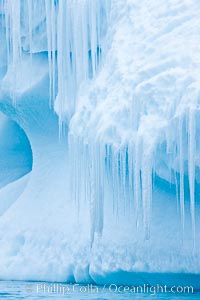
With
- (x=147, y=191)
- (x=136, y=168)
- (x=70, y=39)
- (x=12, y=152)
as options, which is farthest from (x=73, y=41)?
(x=12, y=152)

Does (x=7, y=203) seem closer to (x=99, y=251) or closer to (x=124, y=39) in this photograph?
(x=99, y=251)

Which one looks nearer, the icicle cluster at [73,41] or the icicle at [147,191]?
the icicle at [147,191]

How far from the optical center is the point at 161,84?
23.9ft

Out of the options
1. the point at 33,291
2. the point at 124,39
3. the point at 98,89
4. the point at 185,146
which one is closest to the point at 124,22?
the point at 124,39

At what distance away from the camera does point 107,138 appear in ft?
24.8

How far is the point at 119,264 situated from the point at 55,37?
3113 mm

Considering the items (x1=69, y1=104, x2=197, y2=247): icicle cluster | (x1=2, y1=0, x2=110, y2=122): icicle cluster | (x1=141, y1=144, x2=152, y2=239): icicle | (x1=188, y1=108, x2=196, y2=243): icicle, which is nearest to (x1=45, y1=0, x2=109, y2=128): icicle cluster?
(x1=2, y1=0, x2=110, y2=122): icicle cluster

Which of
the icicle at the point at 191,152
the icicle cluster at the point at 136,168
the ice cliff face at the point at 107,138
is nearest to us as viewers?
the icicle at the point at 191,152

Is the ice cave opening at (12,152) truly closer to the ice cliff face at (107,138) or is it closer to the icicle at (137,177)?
the ice cliff face at (107,138)

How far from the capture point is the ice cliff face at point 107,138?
719cm

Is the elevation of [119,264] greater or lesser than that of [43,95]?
lesser

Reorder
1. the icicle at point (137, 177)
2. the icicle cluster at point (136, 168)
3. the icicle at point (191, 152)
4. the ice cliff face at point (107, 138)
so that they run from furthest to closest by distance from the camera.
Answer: the ice cliff face at point (107, 138) < the icicle at point (137, 177) < the icicle cluster at point (136, 168) < the icicle at point (191, 152)

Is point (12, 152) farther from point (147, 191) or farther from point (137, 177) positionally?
point (147, 191)

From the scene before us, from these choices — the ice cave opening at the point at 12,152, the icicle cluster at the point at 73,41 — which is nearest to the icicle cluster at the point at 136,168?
the icicle cluster at the point at 73,41
